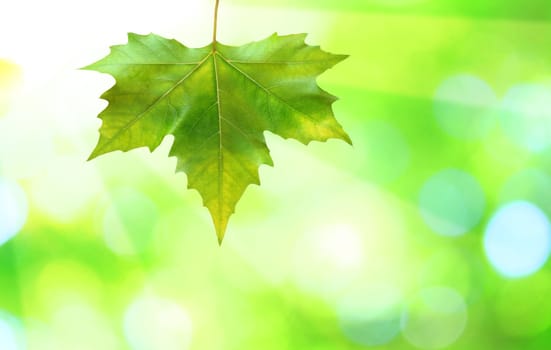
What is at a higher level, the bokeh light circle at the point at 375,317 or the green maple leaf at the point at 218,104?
the green maple leaf at the point at 218,104

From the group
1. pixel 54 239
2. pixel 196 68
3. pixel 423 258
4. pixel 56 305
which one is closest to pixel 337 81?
pixel 423 258

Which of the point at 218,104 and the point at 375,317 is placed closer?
the point at 218,104

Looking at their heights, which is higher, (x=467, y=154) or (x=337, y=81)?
→ (x=337, y=81)

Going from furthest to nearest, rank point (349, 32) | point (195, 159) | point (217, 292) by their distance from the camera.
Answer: point (217, 292), point (349, 32), point (195, 159)

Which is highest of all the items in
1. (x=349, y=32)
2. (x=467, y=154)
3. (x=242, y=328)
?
(x=349, y=32)

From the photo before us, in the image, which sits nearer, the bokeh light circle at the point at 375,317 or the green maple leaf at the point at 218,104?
the green maple leaf at the point at 218,104

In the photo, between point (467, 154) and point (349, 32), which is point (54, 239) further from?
point (467, 154)

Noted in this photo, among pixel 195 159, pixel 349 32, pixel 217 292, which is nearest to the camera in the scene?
pixel 195 159

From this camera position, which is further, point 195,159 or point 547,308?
point 547,308
